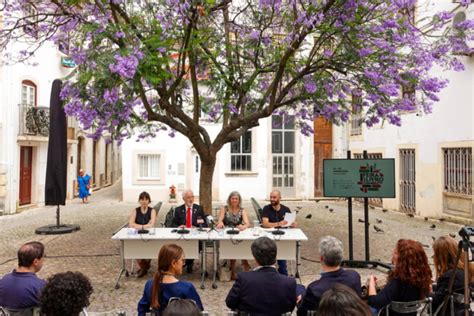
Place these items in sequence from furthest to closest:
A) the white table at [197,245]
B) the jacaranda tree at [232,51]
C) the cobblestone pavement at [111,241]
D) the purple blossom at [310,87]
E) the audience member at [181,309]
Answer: the purple blossom at [310,87], the jacaranda tree at [232,51], the white table at [197,245], the cobblestone pavement at [111,241], the audience member at [181,309]

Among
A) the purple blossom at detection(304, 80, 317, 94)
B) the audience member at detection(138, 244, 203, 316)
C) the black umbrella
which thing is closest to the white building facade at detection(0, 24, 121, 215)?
the black umbrella

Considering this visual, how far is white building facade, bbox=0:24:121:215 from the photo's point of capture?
16.3 meters

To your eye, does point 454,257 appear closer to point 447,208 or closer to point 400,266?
point 400,266

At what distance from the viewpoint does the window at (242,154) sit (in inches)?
848

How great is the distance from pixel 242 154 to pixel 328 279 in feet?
59.3

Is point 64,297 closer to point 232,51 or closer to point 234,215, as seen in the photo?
point 234,215

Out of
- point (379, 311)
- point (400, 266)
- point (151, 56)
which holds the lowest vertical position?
point (379, 311)

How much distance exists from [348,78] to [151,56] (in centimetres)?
505

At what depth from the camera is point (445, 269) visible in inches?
155

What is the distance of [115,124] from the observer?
1031cm

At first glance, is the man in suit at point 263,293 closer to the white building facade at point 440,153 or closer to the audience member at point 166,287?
the audience member at point 166,287

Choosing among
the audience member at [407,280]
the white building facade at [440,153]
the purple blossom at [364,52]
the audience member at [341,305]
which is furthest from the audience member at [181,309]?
the white building facade at [440,153]

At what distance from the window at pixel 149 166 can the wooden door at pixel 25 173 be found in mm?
4806

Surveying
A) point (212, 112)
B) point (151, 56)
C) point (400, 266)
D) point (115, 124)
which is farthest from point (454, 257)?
point (212, 112)
